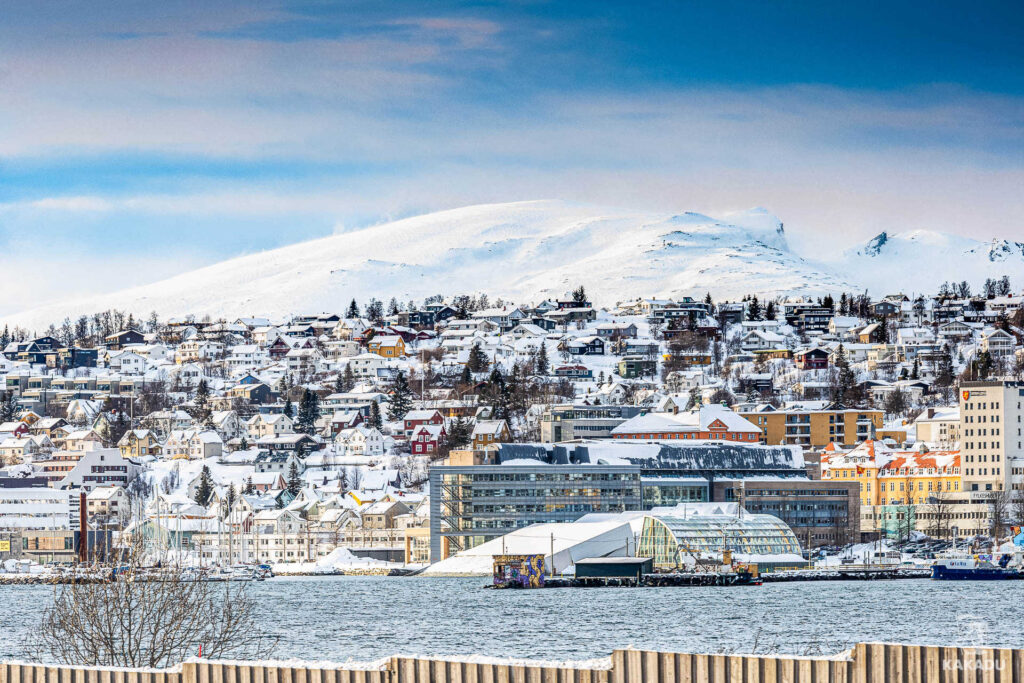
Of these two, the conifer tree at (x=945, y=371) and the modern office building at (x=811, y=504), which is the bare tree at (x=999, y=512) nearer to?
the modern office building at (x=811, y=504)

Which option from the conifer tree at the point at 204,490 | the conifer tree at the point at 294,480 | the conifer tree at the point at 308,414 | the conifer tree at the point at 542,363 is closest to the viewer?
the conifer tree at the point at 204,490

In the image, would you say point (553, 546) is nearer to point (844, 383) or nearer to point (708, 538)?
point (708, 538)

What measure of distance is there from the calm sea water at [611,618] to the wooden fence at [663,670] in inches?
830

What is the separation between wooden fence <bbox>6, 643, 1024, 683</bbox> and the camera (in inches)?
456

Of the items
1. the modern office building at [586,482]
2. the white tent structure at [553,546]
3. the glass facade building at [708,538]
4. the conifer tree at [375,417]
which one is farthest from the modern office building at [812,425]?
the white tent structure at [553,546]

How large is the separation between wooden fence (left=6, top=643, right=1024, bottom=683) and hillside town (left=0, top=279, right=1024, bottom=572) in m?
65.6

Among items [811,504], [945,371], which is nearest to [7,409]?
[945,371]

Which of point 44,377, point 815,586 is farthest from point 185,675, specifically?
point 44,377

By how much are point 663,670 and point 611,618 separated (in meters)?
45.2

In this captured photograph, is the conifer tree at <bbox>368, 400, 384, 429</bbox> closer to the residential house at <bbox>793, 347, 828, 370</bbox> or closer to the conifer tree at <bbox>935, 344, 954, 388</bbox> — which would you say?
the residential house at <bbox>793, 347, 828, 370</bbox>

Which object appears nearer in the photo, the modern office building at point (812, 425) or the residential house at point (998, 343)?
the modern office building at point (812, 425)

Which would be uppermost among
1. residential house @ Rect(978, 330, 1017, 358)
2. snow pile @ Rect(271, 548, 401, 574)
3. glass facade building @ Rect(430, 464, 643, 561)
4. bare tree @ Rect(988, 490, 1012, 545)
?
residential house @ Rect(978, 330, 1017, 358)

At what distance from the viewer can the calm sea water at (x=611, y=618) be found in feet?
147

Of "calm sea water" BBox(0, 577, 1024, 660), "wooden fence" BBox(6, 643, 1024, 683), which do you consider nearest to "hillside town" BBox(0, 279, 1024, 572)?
"calm sea water" BBox(0, 577, 1024, 660)
